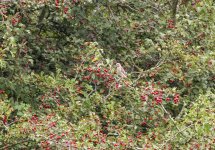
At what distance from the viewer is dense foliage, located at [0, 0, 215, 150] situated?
4191mm

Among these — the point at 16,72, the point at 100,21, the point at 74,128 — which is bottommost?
the point at 74,128

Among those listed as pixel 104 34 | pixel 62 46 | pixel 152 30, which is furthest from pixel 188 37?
pixel 62 46

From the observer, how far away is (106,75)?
461cm

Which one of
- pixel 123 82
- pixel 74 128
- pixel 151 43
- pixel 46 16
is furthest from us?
pixel 46 16

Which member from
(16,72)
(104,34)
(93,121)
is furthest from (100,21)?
(93,121)

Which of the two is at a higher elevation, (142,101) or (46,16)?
(46,16)

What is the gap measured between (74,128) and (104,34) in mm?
1644

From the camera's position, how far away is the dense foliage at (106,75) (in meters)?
4.19

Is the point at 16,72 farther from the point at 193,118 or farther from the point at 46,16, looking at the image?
the point at 193,118

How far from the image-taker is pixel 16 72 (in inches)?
194

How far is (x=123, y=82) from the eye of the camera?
15.1 feet

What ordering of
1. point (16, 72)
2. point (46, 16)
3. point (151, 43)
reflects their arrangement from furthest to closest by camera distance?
point (46, 16), point (151, 43), point (16, 72)

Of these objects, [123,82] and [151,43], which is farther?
[151,43]

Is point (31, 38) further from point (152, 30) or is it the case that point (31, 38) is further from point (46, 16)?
point (152, 30)
